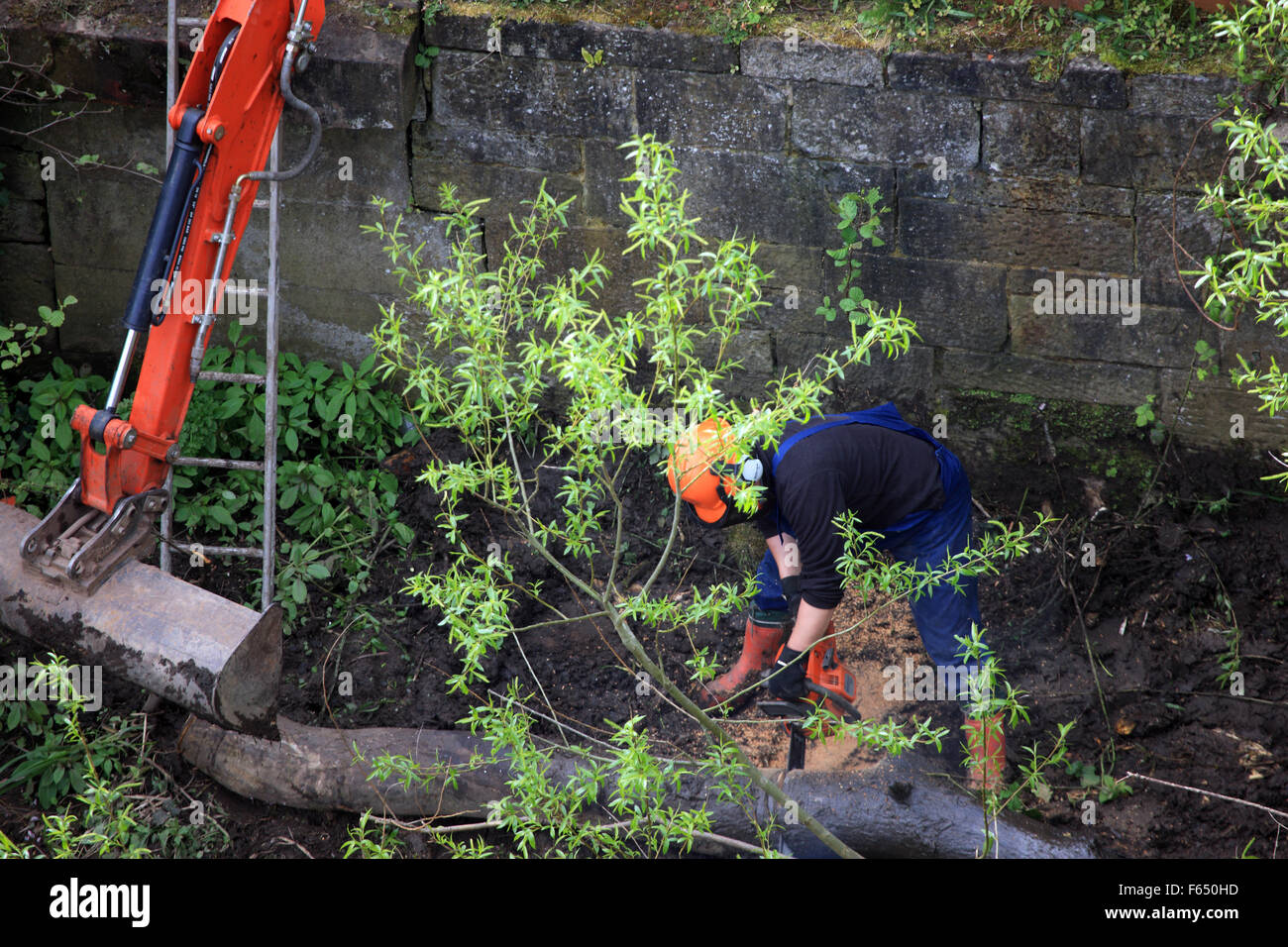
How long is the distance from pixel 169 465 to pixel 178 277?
0.70 meters

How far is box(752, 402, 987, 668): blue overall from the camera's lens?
13.9ft

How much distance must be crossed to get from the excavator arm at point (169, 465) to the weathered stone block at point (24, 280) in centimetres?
238

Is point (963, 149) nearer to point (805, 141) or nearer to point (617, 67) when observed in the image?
point (805, 141)

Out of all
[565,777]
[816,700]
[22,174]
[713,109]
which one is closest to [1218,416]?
[816,700]

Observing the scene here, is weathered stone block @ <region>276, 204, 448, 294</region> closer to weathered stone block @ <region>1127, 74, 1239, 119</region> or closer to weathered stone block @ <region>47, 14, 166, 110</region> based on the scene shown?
weathered stone block @ <region>47, 14, 166, 110</region>

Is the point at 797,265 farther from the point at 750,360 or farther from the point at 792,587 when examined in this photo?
the point at 792,587

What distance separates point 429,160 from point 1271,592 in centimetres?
454

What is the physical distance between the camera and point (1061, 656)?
4914mm

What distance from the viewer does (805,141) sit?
16.2ft

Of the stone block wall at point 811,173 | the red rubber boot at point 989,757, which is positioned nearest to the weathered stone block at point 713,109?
the stone block wall at point 811,173

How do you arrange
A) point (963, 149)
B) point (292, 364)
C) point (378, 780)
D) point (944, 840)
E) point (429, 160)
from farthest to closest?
point (292, 364) < point (429, 160) < point (963, 149) < point (378, 780) < point (944, 840)

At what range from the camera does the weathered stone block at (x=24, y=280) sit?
5672 millimetres

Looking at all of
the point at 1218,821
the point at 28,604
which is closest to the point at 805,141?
the point at 1218,821

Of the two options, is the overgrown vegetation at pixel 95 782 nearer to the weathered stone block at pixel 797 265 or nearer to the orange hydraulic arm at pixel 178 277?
the orange hydraulic arm at pixel 178 277
